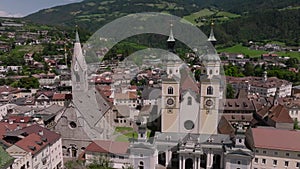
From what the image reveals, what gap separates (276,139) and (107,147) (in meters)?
18.7

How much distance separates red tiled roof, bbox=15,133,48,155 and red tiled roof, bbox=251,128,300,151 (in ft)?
74.3

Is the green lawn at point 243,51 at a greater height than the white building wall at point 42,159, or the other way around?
the green lawn at point 243,51

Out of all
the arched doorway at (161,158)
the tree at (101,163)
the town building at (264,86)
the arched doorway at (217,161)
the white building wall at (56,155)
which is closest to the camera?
the tree at (101,163)

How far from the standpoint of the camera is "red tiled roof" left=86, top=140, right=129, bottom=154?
107ft

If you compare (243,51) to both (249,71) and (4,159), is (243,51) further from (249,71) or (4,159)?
(4,159)

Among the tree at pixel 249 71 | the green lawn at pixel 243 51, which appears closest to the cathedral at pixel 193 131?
the tree at pixel 249 71

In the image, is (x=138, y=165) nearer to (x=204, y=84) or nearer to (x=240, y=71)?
(x=204, y=84)

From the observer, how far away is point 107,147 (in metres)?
33.1

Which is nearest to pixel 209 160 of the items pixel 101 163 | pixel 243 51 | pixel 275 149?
pixel 275 149

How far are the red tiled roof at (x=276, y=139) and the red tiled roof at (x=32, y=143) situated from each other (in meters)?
22.7

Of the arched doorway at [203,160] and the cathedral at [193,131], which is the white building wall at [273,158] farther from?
the arched doorway at [203,160]

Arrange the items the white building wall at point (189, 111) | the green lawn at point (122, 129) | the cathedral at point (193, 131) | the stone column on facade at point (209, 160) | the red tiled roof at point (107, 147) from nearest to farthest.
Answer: the cathedral at point (193, 131) → the red tiled roof at point (107, 147) → the stone column on facade at point (209, 160) → the white building wall at point (189, 111) → the green lawn at point (122, 129)

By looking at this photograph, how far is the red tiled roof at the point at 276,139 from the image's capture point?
29.9m

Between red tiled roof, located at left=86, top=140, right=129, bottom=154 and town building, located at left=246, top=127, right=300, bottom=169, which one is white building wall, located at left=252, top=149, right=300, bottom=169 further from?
red tiled roof, located at left=86, top=140, right=129, bottom=154
